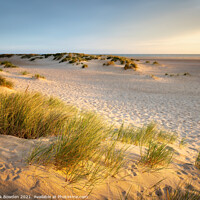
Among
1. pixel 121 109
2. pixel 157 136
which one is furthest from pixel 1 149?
pixel 121 109

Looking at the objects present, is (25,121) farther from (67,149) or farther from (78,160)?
(78,160)

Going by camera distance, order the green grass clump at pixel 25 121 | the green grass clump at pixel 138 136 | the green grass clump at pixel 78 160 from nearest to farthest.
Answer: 1. the green grass clump at pixel 78 160
2. the green grass clump at pixel 25 121
3. the green grass clump at pixel 138 136

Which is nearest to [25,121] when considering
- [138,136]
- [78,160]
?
[78,160]

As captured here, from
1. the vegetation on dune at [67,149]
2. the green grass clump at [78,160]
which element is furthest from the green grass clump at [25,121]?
the green grass clump at [78,160]

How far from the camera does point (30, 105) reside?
2672mm

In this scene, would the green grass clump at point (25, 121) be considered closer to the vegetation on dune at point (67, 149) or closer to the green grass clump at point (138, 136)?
the vegetation on dune at point (67, 149)

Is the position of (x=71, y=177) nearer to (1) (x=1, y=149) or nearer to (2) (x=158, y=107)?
(1) (x=1, y=149)

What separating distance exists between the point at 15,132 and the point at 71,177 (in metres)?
1.34

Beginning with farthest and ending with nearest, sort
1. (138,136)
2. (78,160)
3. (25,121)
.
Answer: (138,136), (25,121), (78,160)

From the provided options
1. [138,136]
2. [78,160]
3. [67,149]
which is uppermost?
[67,149]

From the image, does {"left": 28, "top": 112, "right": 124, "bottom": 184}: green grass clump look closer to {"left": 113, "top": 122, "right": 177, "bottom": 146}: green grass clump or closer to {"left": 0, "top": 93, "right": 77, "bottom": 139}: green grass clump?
{"left": 0, "top": 93, "right": 77, "bottom": 139}: green grass clump

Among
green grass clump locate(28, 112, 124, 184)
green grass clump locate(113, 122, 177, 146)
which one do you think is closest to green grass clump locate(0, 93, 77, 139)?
green grass clump locate(28, 112, 124, 184)

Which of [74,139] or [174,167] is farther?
[174,167]

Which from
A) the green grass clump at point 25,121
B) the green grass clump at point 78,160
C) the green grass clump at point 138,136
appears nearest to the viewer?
the green grass clump at point 78,160
